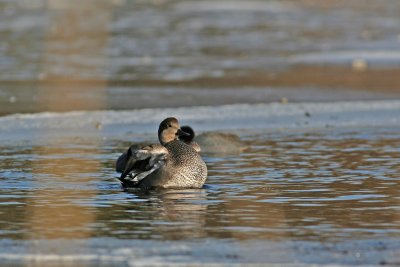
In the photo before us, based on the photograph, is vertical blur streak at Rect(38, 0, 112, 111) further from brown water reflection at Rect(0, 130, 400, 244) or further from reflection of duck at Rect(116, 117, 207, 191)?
reflection of duck at Rect(116, 117, 207, 191)

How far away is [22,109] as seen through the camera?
56.6 ft

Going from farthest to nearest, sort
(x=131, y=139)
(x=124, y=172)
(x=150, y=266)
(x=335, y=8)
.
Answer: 1. (x=335, y=8)
2. (x=131, y=139)
3. (x=124, y=172)
4. (x=150, y=266)

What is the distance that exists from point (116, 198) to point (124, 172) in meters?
0.56

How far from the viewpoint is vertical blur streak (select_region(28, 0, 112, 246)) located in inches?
342

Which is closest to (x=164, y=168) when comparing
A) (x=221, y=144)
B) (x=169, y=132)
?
(x=169, y=132)

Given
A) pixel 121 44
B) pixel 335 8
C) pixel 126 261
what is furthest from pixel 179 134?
pixel 335 8

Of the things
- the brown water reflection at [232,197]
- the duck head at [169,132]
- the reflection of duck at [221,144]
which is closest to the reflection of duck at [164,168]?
the brown water reflection at [232,197]

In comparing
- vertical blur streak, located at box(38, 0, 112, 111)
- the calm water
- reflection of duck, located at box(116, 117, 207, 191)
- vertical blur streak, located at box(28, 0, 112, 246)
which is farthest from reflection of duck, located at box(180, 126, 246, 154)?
vertical blur streak, located at box(38, 0, 112, 111)

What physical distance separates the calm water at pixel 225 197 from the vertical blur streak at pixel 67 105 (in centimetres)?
2

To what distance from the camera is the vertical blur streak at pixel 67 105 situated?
28.5ft

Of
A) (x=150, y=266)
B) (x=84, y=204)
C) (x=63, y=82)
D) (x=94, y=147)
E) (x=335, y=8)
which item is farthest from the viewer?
(x=335, y=8)

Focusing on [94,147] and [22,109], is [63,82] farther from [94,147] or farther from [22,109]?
[94,147]

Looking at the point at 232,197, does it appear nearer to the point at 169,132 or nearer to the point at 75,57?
the point at 169,132

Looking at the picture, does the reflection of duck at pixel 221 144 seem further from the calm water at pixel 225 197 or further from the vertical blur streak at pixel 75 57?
the vertical blur streak at pixel 75 57
